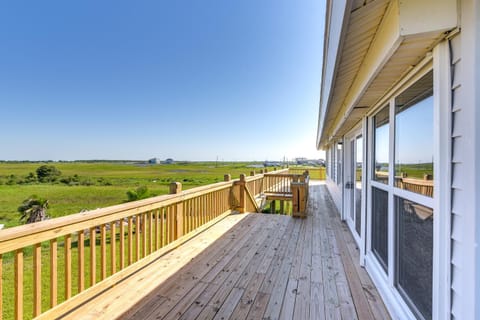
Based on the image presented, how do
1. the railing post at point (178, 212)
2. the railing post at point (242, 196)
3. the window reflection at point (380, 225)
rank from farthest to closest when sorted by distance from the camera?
the railing post at point (242, 196)
the railing post at point (178, 212)
the window reflection at point (380, 225)

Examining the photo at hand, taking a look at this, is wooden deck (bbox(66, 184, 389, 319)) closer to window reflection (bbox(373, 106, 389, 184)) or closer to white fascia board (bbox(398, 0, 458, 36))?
window reflection (bbox(373, 106, 389, 184))

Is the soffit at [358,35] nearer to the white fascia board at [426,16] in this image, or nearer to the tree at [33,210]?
the white fascia board at [426,16]

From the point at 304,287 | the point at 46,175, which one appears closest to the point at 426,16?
the point at 304,287

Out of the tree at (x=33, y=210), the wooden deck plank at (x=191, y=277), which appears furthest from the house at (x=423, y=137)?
the tree at (x=33, y=210)

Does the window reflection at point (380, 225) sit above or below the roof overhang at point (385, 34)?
below

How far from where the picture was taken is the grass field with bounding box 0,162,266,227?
1807cm

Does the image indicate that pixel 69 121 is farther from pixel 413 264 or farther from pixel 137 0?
pixel 413 264

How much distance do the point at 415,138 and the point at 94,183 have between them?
43.7 metres

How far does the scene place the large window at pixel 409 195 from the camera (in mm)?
1443

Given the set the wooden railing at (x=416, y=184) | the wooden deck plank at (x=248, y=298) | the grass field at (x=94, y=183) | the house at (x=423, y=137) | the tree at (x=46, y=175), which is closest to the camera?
the house at (x=423, y=137)

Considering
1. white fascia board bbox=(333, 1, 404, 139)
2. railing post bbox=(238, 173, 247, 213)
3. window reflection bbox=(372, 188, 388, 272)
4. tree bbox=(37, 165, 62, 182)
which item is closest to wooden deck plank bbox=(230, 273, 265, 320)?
window reflection bbox=(372, 188, 388, 272)

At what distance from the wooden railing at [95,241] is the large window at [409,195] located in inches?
105

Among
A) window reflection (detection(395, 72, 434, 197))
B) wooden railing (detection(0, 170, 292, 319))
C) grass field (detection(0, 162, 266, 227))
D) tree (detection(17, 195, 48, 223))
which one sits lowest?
grass field (detection(0, 162, 266, 227))

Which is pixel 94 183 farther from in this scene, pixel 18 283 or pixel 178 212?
pixel 18 283
